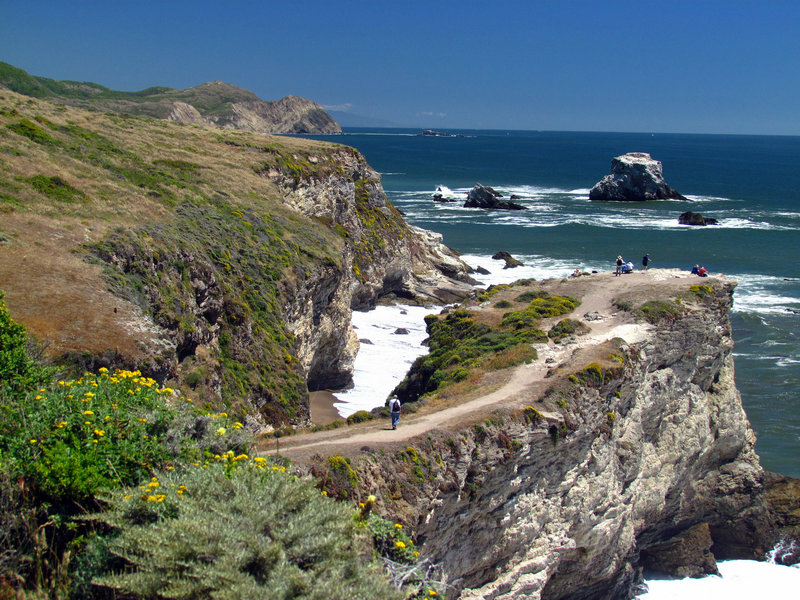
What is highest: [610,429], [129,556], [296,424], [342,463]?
[129,556]

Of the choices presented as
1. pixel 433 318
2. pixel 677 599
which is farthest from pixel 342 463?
pixel 433 318

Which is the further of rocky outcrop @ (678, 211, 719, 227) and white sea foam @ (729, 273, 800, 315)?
rocky outcrop @ (678, 211, 719, 227)

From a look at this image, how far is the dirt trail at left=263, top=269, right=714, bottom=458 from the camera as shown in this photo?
681 inches

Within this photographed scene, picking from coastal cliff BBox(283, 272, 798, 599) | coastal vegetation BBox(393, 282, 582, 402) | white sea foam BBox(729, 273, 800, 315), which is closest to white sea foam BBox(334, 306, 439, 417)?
coastal vegetation BBox(393, 282, 582, 402)

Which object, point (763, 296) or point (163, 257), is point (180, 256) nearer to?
point (163, 257)

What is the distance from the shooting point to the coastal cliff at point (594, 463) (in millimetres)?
16844

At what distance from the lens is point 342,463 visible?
14836 mm

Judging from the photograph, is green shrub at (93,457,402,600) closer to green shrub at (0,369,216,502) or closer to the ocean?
green shrub at (0,369,216,502)

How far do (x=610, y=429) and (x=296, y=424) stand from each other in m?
12.2

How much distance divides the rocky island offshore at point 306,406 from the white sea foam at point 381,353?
1.76 meters

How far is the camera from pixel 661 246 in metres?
79.6

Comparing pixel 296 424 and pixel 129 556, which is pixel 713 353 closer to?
pixel 296 424

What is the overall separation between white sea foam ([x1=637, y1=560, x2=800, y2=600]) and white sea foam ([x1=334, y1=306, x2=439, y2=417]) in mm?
15399

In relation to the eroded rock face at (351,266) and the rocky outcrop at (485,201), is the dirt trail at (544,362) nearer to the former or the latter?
the eroded rock face at (351,266)
